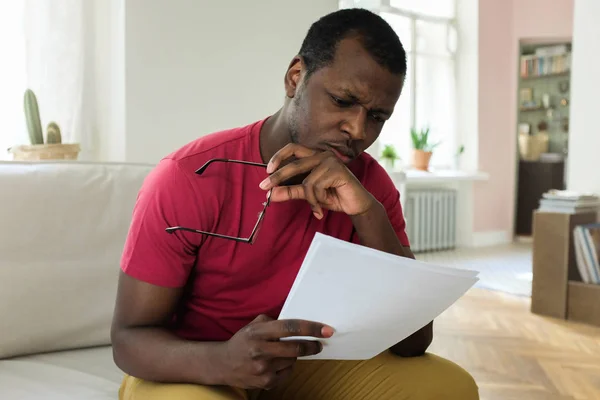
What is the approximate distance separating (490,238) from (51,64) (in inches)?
193

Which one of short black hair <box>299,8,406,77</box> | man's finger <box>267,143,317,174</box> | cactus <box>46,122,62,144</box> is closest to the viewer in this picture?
man's finger <box>267,143,317,174</box>

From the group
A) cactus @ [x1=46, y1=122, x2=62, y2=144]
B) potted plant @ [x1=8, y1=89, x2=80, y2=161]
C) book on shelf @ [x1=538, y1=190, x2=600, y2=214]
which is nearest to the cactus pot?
potted plant @ [x1=8, y1=89, x2=80, y2=161]

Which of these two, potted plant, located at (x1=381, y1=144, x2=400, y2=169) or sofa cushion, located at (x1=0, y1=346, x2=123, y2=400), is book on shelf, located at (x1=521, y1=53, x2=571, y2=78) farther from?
sofa cushion, located at (x1=0, y1=346, x2=123, y2=400)

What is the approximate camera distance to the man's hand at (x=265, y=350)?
0.87 metres

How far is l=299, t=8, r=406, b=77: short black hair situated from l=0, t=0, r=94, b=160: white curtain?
6.05ft

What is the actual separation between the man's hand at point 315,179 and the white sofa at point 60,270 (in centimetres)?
57

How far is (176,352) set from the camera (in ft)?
3.20

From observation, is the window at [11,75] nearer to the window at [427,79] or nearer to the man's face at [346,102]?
the man's face at [346,102]

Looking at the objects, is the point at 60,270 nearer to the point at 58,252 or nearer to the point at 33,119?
the point at 58,252

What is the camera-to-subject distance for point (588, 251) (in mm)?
3443

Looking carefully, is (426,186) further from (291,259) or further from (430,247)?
(291,259)

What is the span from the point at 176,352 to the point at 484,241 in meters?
5.71

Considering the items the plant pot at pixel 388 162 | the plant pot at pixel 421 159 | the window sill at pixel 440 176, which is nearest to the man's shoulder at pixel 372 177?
the window sill at pixel 440 176

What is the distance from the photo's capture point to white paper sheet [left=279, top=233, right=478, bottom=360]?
78 cm
